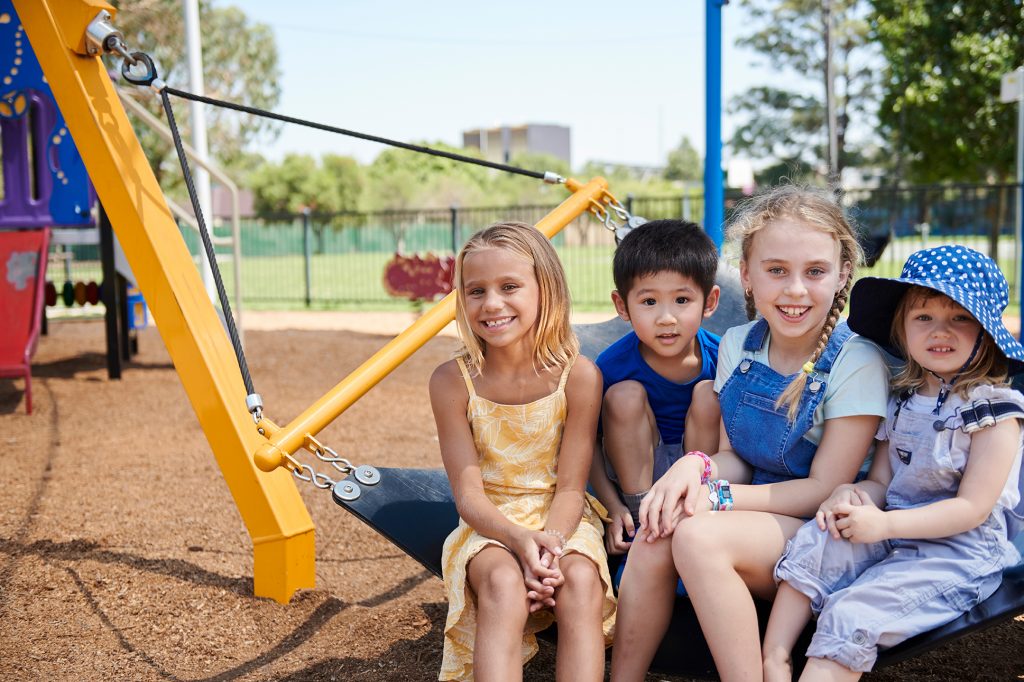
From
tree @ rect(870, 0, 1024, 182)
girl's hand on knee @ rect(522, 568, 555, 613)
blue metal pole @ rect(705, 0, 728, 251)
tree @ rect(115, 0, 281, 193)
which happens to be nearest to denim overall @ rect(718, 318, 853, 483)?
girl's hand on knee @ rect(522, 568, 555, 613)

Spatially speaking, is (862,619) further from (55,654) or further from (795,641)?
(55,654)

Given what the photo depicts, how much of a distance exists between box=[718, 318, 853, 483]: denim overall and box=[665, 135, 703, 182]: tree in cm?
5891

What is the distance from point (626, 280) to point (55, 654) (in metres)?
1.82

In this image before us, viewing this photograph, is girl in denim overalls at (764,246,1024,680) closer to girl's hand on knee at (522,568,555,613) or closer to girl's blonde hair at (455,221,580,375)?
girl's hand on knee at (522,568,555,613)

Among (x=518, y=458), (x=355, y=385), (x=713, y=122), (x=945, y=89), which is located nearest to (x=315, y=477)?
(x=355, y=385)

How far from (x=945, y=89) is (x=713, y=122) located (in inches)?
514

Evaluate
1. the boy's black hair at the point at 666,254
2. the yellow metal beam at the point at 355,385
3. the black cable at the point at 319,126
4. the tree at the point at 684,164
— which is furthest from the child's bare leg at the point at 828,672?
the tree at the point at 684,164

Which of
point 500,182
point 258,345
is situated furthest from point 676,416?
point 500,182

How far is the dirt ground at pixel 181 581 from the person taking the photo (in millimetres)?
2557

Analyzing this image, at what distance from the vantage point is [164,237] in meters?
2.91

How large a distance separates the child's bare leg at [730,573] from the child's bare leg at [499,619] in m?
0.33

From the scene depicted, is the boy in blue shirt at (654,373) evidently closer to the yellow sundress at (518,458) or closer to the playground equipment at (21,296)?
the yellow sundress at (518,458)

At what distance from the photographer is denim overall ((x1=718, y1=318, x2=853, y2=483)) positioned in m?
2.07

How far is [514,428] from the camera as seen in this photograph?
7.29 feet
